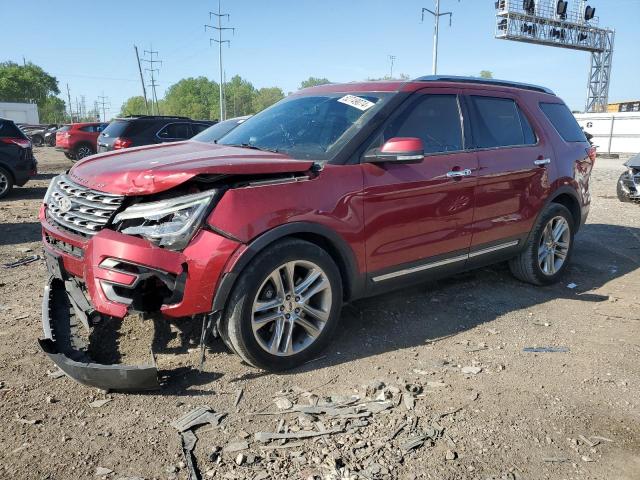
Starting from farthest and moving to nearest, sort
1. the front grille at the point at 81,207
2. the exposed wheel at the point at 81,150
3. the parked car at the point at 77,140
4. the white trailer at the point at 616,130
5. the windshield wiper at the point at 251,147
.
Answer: the white trailer at the point at 616,130, the exposed wheel at the point at 81,150, the parked car at the point at 77,140, the windshield wiper at the point at 251,147, the front grille at the point at 81,207

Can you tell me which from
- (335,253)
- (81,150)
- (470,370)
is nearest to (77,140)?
(81,150)

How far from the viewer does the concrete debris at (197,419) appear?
2752 millimetres

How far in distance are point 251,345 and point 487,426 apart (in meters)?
1.42

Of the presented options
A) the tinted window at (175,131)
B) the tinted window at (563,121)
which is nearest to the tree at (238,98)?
the tinted window at (175,131)

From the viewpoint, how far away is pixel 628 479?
8.02ft

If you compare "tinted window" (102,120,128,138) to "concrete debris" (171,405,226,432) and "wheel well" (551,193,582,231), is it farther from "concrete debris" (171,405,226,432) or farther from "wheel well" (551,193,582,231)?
"concrete debris" (171,405,226,432)

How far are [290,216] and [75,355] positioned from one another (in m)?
1.50

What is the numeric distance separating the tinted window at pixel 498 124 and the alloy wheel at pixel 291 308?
203cm

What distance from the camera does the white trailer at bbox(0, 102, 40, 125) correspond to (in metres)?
56.3

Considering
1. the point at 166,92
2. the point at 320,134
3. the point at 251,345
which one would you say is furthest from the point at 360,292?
the point at 166,92

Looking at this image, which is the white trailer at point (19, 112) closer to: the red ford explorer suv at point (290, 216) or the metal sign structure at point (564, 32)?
the metal sign structure at point (564, 32)

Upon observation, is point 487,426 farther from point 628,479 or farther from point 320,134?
point 320,134

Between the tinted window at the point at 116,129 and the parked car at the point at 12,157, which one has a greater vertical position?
the tinted window at the point at 116,129

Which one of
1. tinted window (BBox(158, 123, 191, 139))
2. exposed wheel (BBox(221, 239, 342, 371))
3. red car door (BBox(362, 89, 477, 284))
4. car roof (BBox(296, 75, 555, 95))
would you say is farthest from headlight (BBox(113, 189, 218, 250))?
tinted window (BBox(158, 123, 191, 139))
